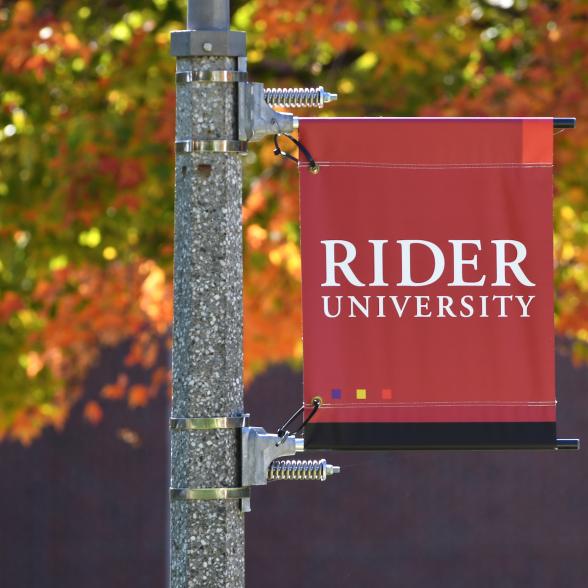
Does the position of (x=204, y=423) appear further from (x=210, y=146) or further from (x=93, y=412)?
(x=93, y=412)

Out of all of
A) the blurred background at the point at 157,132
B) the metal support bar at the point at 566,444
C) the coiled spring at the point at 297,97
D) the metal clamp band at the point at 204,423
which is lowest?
the metal support bar at the point at 566,444

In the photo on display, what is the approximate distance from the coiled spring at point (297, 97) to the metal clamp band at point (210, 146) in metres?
0.23

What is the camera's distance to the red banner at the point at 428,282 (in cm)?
461

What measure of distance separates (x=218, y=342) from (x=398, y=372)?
25.0 inches

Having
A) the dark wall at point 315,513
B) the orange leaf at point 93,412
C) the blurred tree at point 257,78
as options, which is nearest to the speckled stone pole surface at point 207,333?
the blurred tree at point 257,78

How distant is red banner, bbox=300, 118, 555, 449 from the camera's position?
461cm

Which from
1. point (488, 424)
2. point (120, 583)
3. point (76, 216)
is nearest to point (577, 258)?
point (76, 216)

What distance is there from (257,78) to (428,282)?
7.22m

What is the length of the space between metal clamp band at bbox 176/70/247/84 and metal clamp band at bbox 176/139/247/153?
19 centimetres

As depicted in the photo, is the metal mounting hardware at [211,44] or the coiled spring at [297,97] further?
the coiled spring at [297,97]

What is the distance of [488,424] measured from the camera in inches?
183

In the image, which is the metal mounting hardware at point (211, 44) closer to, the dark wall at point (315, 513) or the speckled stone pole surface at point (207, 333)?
the speckled stone pole surface at point (207, 333)

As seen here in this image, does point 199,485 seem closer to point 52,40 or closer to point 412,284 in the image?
point 412,284

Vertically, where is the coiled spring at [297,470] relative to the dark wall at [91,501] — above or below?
above
